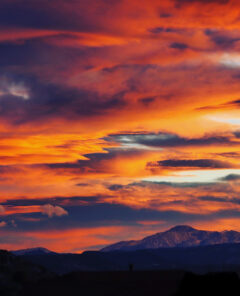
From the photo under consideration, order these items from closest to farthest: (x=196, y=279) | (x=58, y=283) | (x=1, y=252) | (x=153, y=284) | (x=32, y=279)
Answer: (x=196, y=279), (x=153, y=284), (x=58, y=283), (x=32, y=279), (x=1, y=252)

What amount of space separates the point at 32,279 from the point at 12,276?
5704mm

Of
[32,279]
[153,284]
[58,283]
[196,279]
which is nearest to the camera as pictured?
[196,279]

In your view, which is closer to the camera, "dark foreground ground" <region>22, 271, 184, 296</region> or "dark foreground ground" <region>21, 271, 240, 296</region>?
"dark foreground ground" <region>21, 271, 240, 296</region>

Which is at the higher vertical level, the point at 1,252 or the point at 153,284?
the point at 1,252

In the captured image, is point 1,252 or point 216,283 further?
point 1,252

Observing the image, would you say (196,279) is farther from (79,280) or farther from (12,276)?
(12,276)

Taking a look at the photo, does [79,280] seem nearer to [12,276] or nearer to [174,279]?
[174,279]

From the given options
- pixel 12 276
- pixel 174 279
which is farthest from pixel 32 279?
pixel 174 279

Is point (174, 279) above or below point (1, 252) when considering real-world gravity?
below

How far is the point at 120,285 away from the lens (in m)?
95.6

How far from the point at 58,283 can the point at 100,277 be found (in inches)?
295

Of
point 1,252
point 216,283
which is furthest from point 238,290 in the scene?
point 1,252

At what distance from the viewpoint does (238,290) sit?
197 feet

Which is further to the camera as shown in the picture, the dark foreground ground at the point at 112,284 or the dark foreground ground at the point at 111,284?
the dark foreground ground at the point at 111,284
